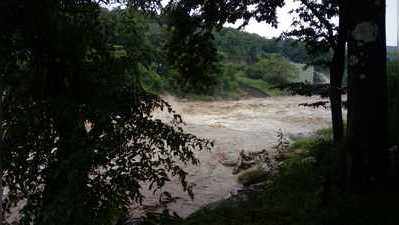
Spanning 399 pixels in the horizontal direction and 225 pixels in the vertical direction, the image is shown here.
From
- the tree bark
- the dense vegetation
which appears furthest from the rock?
the dense vegetation

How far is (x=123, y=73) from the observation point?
3764 millimetres

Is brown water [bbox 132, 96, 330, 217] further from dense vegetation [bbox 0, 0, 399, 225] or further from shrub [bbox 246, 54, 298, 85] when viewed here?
shrub [bbox 246, 54, 298, 85]

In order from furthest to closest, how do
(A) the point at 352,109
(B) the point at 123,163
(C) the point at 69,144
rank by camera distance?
(A) the point at 352,109
(C) the point at 69,144
(B) the point at 123,163

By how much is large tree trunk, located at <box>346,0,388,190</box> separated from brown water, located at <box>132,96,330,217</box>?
2.12 metres

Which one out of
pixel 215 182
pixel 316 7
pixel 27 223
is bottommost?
pixel 215 182

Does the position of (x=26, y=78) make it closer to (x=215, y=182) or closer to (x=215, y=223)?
(x=215, y=223)

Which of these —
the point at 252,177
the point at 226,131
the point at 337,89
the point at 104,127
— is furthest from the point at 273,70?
the point at 104,127

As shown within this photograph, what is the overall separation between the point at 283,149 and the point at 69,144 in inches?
348

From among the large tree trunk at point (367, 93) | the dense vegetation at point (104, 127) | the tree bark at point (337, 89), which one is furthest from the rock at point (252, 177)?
the large tree trunk at point (367, 93)

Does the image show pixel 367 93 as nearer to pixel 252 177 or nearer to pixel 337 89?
pixel 337 89

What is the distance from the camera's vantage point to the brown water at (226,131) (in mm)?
8020

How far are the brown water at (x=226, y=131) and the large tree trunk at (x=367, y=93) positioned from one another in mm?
2116

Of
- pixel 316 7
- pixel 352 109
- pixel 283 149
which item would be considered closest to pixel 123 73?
pixel 352 109

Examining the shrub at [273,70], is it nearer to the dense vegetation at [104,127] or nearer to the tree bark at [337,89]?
the tree bark at [337,89]
